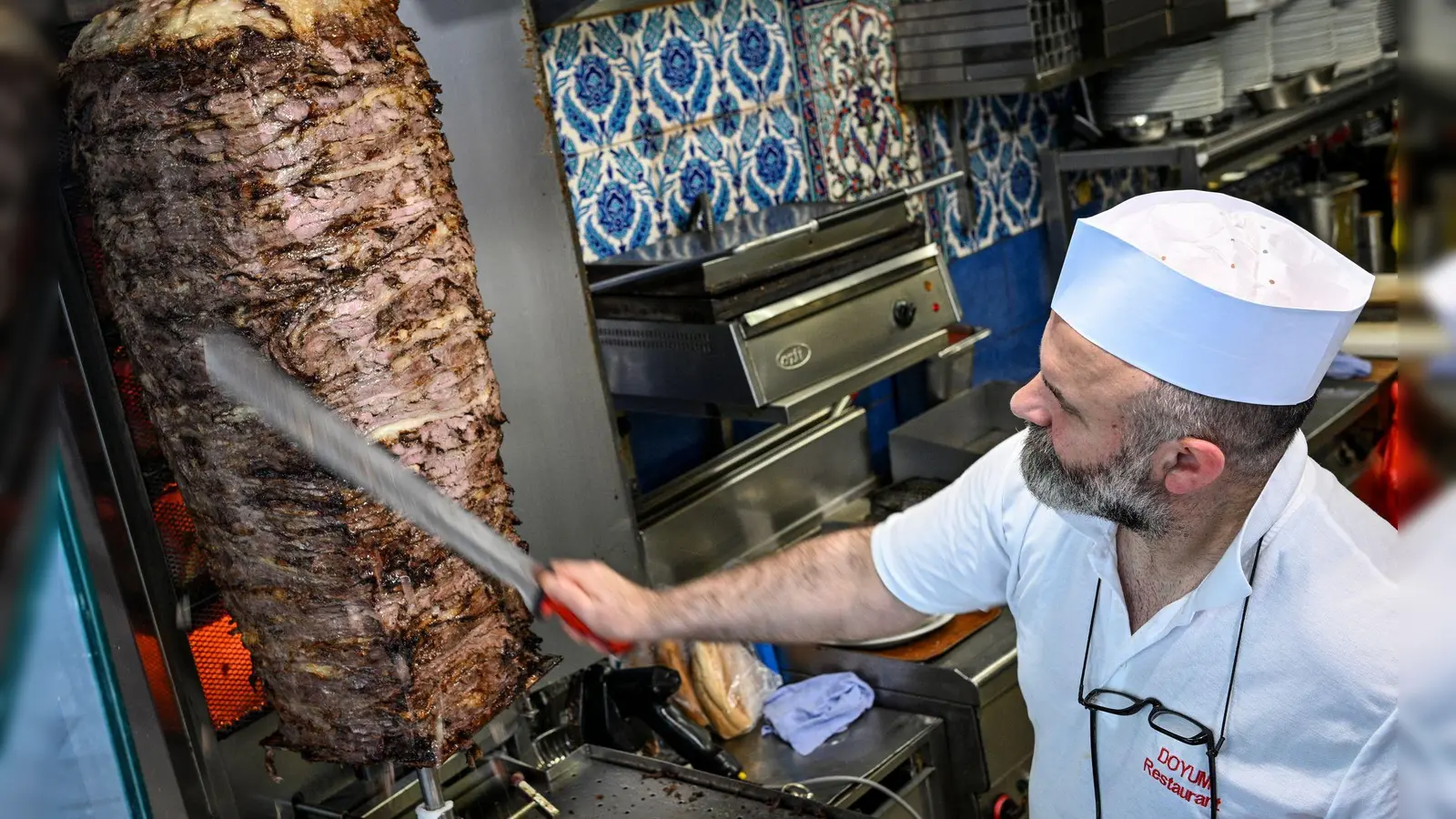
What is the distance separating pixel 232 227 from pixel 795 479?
2530mm

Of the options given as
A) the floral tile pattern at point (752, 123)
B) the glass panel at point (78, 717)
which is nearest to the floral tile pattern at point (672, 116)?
the floral tile pattern at point (752, 123)

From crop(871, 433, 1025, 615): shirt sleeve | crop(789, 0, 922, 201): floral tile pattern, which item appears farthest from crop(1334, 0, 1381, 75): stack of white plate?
crop(871, 433, 1025, 615): shirt sleeve

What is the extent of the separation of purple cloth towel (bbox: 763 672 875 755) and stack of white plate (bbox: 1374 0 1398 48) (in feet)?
14.5

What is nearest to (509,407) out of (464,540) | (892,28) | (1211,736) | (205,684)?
(205,684)

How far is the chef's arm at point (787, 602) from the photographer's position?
1.98m

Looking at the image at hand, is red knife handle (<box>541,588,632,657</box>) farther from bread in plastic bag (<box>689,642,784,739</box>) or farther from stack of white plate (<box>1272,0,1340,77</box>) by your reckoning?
stack of white plate (<box>1272,0,1340,77</box>)

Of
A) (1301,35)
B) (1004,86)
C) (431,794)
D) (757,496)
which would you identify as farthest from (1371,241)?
(431,794)

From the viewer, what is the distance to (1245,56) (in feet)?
17.1

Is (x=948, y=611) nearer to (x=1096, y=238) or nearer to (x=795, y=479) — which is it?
(x=1096, y=238)

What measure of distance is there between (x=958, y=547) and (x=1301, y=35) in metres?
4.18

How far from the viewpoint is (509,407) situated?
2.37m

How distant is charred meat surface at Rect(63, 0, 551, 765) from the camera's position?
149cm

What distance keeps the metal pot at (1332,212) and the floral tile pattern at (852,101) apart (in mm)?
2455

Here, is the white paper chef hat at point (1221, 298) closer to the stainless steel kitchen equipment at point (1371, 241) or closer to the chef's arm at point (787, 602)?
the chef's arm at point (787, 602)
